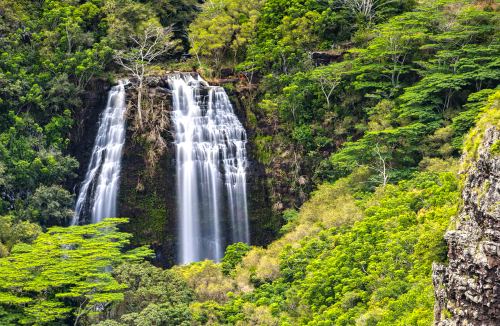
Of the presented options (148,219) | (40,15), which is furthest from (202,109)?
(40,15)

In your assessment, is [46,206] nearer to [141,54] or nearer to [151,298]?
[141,54]

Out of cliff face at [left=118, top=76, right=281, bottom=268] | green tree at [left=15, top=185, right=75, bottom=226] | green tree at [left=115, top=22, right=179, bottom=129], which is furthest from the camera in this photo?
green tree at [left=115, top=22, right=179, bottom=129]

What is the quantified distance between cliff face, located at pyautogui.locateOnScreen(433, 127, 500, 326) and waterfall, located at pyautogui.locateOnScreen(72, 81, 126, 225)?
86.5 ft

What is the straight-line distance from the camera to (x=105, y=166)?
33156 millimetres

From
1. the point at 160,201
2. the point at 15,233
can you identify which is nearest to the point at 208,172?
the point at 160,201

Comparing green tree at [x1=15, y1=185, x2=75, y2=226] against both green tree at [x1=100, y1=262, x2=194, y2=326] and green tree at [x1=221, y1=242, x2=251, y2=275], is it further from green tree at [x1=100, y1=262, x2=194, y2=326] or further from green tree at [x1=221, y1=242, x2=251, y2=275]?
green tree at [x1=221, y1=242, x2=251, y2=275]

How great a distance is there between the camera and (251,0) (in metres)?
40.8

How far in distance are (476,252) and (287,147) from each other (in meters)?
25.9

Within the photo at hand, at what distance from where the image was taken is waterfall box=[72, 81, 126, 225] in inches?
1266

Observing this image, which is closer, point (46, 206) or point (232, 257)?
point (232, 257)

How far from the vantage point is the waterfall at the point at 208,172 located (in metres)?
32.2

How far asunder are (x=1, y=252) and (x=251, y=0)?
29.5 meters

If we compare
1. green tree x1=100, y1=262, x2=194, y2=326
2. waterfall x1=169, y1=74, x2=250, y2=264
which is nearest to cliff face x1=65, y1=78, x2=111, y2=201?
waterfall x1=169, y1=74, x2=250, y2=264

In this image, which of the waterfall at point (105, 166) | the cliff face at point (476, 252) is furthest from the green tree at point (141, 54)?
the cliff face at point (476, 252)
